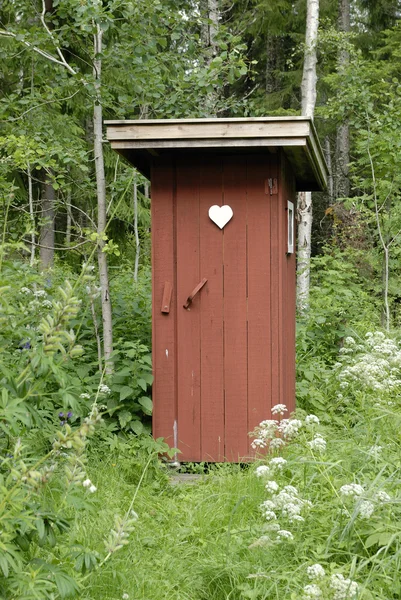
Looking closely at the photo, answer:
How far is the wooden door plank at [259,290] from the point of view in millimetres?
4852

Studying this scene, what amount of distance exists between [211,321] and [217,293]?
0.66 feet

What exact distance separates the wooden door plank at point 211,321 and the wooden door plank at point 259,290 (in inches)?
8.1

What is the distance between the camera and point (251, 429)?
484cm

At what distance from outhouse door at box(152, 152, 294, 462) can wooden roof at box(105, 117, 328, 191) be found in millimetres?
253

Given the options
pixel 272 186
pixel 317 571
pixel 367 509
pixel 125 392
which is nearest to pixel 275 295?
pixel 272 186

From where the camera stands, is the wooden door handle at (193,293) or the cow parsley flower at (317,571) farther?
the wooden door handle at (193,293)

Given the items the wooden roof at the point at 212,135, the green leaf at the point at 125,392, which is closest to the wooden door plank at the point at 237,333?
the wooden roof at the point at 212,135

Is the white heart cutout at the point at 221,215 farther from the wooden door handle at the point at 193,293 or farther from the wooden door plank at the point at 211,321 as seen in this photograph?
the wooden door handle at the point at 193,293

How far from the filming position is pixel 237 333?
4887 millimetres

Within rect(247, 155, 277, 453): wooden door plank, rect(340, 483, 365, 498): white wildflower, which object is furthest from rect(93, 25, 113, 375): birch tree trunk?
rect(340, 483, 365, 498): white wildflower

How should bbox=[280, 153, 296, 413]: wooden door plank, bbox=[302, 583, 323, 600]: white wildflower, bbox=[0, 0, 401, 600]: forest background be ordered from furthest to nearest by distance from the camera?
bbox=[280, 153, 296, 413]: wooden door plank < bbox=[302, 583, 323, 600]: white wildflower < bbox=[0, 0, 401, 600]: forest background

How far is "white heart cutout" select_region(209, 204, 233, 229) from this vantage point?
192 inches

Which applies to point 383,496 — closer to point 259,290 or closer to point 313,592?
point 313,592

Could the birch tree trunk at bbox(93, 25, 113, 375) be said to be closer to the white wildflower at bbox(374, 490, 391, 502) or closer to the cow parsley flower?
the white wildflower at bbox(374, 490, 391, 502)
